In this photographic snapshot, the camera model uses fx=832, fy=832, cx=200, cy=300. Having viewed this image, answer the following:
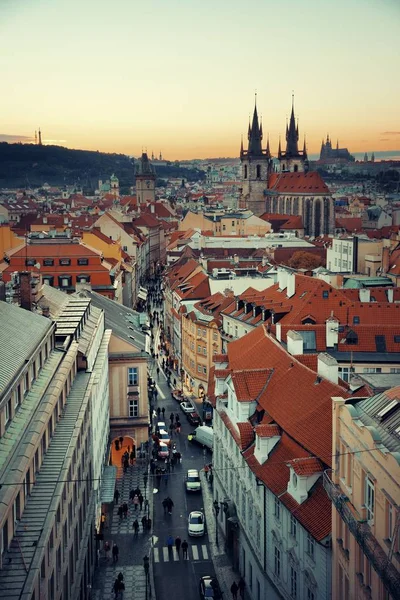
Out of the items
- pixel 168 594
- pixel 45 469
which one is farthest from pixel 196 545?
pixel 45 469

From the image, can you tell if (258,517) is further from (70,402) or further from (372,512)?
Result: (372,512)

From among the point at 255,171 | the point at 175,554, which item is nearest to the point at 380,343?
the point at 175,554

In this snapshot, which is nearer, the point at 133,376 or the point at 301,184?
the point at 133,376

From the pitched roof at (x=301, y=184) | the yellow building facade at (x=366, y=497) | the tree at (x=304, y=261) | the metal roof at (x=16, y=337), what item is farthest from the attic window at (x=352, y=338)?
the pitched roof at (x=301, y=184)

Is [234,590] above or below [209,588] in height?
below

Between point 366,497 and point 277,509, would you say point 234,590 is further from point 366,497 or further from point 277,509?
point 366,497

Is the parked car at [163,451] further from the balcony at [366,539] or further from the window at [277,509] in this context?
the balcony at [366,539]
